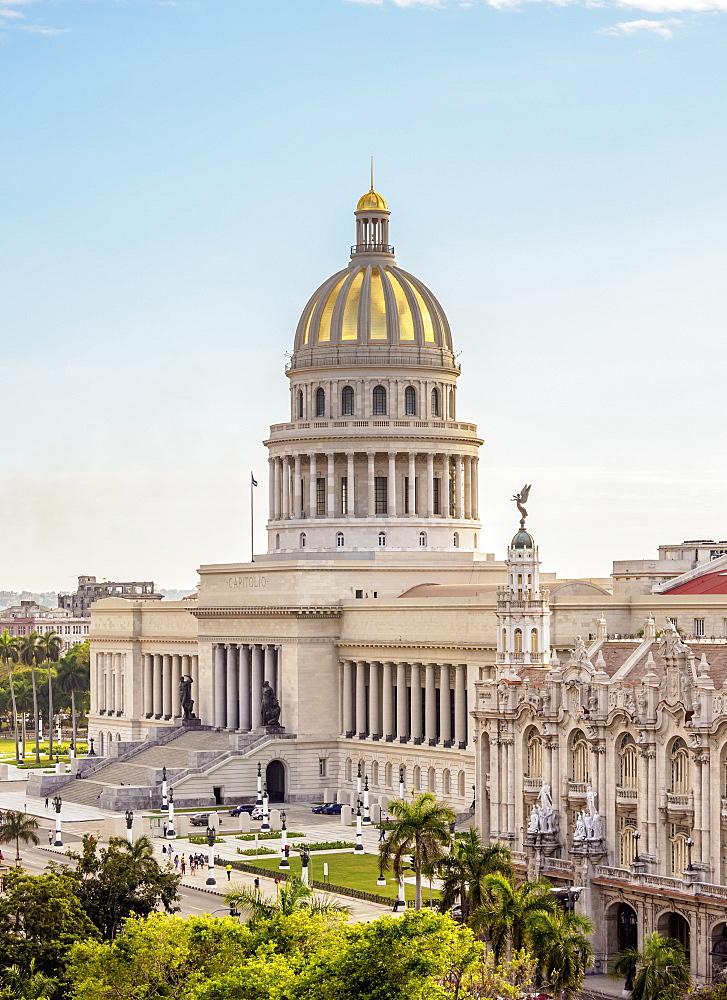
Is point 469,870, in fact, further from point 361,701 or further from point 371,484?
point 371,484

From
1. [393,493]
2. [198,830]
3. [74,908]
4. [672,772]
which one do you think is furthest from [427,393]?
[74,908]

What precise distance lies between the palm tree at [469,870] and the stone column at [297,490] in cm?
9165

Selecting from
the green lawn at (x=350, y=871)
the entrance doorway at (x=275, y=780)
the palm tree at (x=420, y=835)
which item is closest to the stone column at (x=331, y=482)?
the entrance doorway at (x=275, y=780)

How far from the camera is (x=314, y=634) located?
170125 mm

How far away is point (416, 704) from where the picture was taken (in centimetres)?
15812

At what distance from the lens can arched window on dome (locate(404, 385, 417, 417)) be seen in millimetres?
184625

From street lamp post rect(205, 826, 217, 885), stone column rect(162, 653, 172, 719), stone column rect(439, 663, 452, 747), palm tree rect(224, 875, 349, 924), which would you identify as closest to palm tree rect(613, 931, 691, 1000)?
palm tree rect(224, 875, 349, 924)

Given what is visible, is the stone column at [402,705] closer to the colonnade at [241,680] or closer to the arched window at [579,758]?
the colonnade at [241,680]

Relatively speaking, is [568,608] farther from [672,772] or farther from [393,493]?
[672,772]

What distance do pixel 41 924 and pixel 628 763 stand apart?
30.1 meters

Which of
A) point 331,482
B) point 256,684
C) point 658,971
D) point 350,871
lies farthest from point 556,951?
point 331,482

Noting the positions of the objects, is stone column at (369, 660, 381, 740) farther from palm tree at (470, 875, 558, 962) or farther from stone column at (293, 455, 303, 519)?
palm tree at (470, 875, 558, 962)

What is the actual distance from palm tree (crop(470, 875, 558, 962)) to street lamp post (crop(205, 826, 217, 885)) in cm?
3387

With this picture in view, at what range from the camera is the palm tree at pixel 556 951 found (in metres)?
83.3
